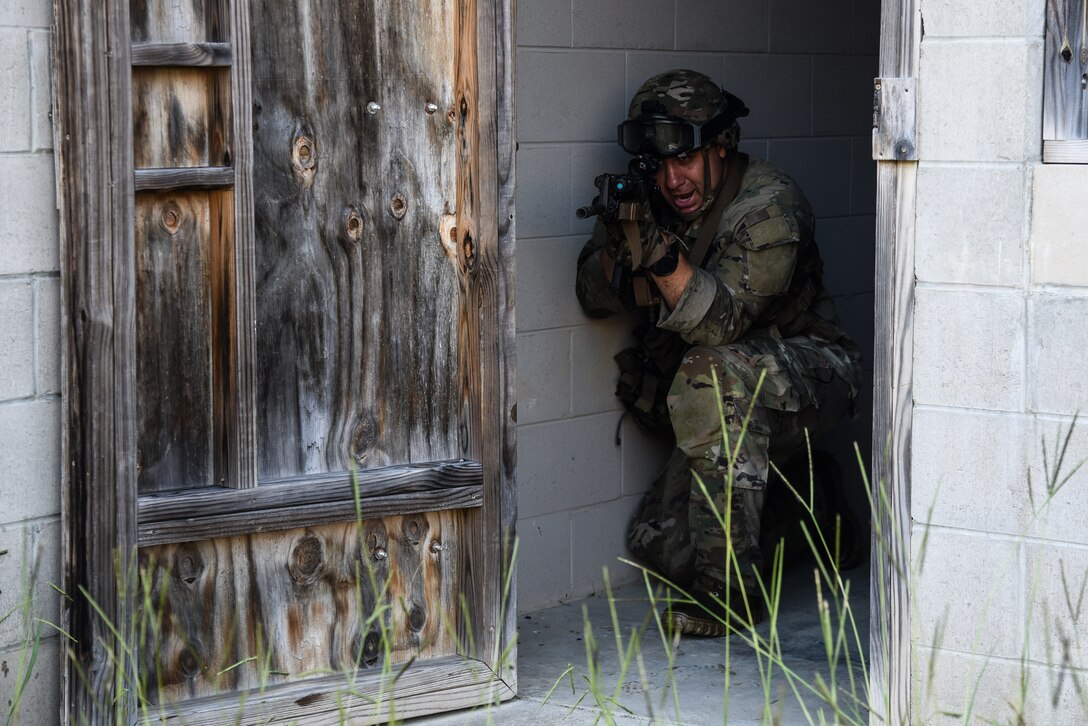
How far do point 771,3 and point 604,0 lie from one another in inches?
36.1

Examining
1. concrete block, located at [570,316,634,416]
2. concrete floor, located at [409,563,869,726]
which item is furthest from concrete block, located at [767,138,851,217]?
concrete floor, located at [409,563,869,726]

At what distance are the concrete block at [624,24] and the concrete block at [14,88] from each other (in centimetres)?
199

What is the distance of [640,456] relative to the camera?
4.59 m

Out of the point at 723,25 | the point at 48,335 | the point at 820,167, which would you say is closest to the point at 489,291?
the point at 48,335

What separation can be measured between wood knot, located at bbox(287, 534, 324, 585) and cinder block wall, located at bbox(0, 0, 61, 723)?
521 millimetres

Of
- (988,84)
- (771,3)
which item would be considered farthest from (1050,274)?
(771,3)

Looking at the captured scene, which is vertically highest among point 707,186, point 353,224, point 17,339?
point 707,186

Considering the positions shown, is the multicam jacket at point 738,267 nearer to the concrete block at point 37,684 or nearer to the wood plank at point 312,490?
the wood plank at point 312,490

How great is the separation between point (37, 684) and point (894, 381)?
1.79 m

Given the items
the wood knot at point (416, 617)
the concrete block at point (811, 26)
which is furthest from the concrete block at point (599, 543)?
the concrete block at point (811, 26)

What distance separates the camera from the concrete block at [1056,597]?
267 cm

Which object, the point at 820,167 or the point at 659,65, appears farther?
the point at 820,167

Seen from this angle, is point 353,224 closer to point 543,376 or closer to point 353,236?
point 353,236

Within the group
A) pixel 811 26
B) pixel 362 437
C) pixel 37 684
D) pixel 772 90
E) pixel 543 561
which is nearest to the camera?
pixel 37 684
